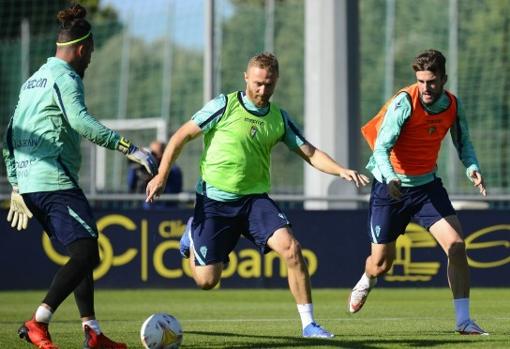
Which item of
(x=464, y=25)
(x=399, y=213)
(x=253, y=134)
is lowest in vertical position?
(x=399, y=213)

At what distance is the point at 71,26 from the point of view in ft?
30.2

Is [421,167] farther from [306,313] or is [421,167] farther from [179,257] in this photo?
[179,257]

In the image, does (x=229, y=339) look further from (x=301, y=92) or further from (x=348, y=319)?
(x=301, y=92)

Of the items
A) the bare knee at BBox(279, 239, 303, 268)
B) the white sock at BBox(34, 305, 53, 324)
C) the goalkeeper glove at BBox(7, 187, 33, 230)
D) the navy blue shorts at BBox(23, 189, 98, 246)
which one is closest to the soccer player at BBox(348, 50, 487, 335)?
the bare knee at BBox(279, 239, 303, 268)

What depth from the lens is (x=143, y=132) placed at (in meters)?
32.2

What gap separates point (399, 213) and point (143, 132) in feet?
70.5

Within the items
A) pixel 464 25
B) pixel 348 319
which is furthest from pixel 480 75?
pixel 348 319

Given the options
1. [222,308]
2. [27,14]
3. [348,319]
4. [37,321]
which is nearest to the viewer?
[37,321]

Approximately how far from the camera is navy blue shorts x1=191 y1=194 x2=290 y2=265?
10.2 meters

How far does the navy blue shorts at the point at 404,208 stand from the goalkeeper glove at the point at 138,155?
8.95 feet

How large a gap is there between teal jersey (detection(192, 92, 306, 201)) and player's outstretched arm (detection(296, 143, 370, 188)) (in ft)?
0.26

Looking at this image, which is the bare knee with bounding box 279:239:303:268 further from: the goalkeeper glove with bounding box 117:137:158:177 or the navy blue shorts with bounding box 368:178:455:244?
the goalkeeper glove with bounding box 117:137:158:177

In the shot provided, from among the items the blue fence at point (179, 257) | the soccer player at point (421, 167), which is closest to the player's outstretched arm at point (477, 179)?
the soccer player at point (421, 167)

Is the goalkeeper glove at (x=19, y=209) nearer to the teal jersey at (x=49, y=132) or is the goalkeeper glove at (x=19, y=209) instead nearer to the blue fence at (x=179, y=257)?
the teal jersey at (x=49, y=132)
